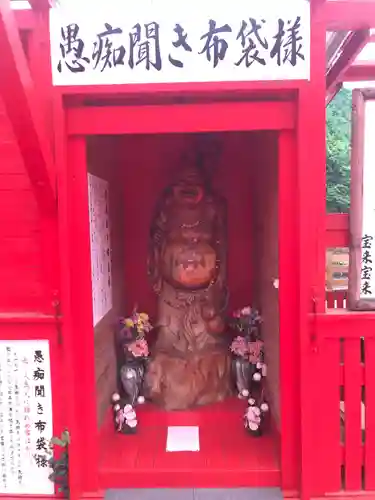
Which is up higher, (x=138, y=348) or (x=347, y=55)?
(x=347, y=55)

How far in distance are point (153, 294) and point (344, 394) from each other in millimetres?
2039

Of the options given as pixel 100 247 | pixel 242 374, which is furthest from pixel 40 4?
pixel 242 374

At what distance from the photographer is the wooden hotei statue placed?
3986mm

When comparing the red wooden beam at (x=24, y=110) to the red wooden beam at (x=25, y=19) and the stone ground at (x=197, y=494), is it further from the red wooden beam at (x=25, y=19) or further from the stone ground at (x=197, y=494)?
the stone ground at (x=197, y=494)

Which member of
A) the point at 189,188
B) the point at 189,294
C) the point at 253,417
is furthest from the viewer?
Answer: the point at 189,294

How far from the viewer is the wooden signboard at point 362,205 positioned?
2924mm

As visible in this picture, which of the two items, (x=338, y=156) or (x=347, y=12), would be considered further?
(x=338, y=156)

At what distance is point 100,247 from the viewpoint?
11.9ft

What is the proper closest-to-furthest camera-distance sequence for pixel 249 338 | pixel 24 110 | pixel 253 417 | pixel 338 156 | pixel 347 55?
pixel 24 110
pixel 253 417
pixel 347 55
pixel 249 338
pixel 338 156

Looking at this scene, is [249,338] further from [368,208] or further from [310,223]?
[368,208]

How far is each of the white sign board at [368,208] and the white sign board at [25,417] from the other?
1877mm

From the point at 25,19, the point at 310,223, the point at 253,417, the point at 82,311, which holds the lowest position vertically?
the point at 253,417

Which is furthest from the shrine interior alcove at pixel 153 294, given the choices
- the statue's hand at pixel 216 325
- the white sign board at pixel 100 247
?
the statue's hand at pixel 216 325

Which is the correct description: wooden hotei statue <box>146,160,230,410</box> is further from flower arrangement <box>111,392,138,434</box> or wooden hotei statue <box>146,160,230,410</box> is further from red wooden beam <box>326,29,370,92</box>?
red wooden beam <box>326,29,370,92</box>
